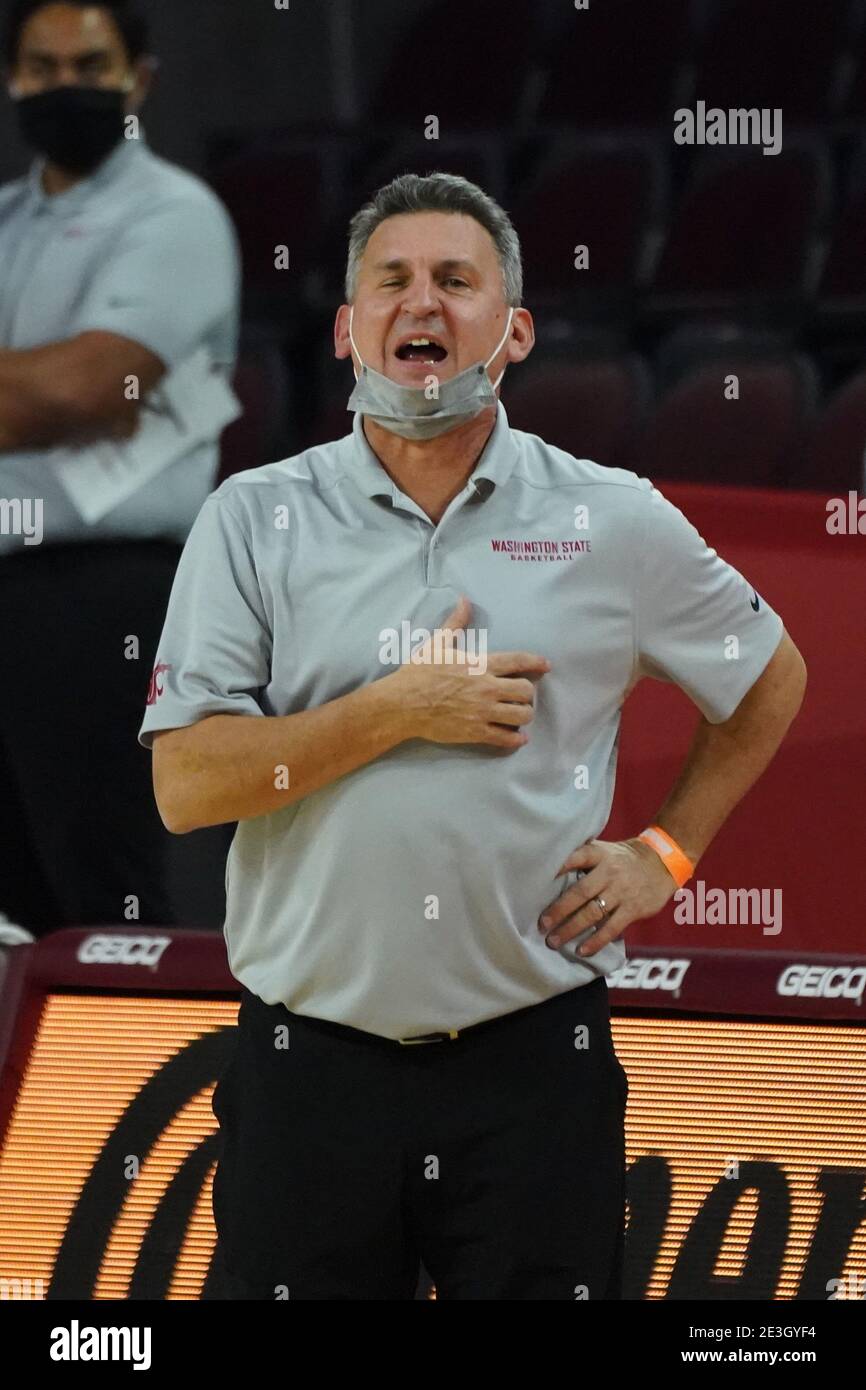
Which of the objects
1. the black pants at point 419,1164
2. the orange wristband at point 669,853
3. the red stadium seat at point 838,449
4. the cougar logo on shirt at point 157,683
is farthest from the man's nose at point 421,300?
the red stadium seat at point 838,449

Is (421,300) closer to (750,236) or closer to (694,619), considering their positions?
(694,619)

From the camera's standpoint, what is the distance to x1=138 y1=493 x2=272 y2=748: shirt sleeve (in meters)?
1.60

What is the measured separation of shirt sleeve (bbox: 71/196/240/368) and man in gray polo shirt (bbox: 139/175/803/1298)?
3.70ft

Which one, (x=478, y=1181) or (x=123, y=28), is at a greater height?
(x=123, y=28)

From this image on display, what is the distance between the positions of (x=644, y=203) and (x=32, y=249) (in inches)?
74.3

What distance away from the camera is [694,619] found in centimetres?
171

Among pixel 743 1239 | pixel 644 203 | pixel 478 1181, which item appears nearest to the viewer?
pixel 478 1181

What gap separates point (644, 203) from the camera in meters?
4.36

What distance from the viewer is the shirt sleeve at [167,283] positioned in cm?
278

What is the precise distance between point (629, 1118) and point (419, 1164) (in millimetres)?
339

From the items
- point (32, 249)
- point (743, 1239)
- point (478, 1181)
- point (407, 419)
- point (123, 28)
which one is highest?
point (123, 28)

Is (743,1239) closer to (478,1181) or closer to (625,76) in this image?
(478,1181)

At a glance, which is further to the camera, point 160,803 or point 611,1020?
point 611,1020

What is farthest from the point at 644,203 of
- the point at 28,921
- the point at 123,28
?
the point at 28,921
